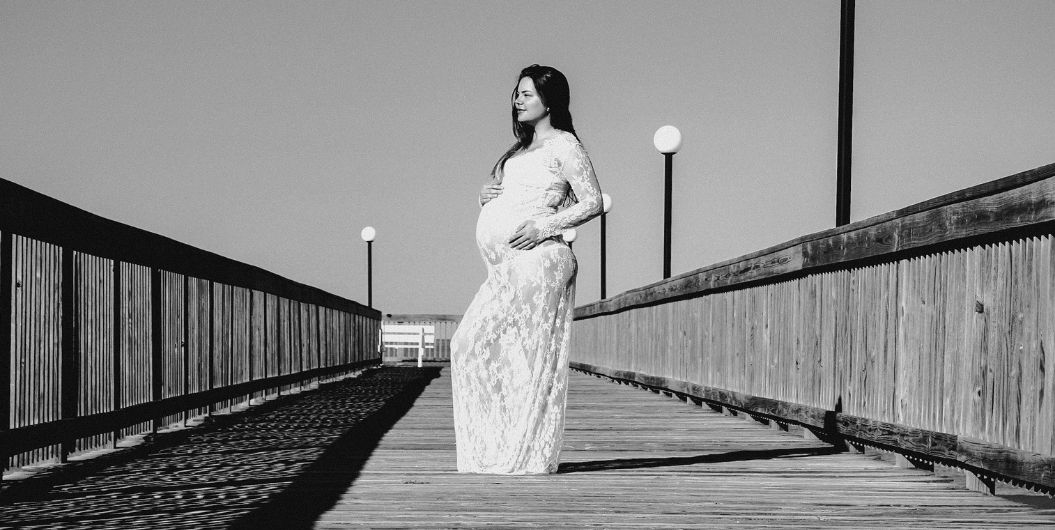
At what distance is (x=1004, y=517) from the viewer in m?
4.06

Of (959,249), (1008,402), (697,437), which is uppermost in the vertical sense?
(959,249)

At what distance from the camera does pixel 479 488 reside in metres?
4.80

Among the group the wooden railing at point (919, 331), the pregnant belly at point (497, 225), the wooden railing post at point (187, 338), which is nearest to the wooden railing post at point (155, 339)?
the wooden railing post at point (187, 338)

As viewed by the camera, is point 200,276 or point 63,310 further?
point 200,276

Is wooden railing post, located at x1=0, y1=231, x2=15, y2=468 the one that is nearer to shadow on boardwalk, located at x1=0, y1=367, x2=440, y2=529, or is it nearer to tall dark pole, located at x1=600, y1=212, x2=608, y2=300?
shadow on boardwalk, located at x1=0, y1=367, x2=440, y2=529

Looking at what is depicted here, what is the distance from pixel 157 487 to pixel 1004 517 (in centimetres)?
288

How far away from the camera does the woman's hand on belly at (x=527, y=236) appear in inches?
207

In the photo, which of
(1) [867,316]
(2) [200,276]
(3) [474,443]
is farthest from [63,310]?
(1) [867,316]

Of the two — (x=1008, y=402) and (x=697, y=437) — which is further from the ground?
(x=1008, y=402)

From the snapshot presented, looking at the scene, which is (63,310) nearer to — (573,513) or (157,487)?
(157,487)

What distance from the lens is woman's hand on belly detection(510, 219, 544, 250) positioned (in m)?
5.26

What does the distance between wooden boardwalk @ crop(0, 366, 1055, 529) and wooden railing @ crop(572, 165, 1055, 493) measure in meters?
0.20

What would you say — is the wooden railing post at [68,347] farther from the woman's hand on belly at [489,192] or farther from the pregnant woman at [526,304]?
the woman's hand on belly at [489,192]

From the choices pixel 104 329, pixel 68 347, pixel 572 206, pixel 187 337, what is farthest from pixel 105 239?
pixel 572 206
